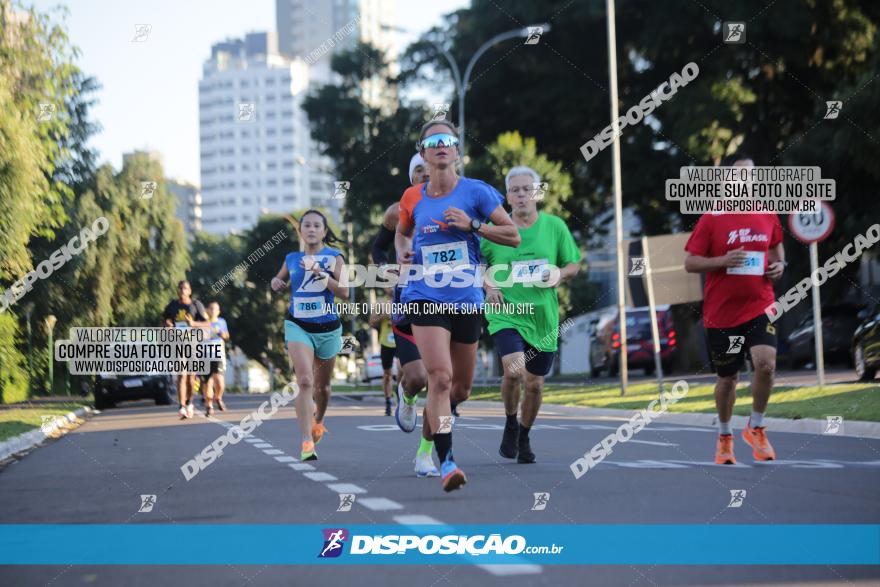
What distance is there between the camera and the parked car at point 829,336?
1284 inches

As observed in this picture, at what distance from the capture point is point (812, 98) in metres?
33.9

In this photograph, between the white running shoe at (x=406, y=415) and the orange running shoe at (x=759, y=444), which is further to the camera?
the white running shoe at (x=406, y=415)

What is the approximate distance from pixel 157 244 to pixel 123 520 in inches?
1455

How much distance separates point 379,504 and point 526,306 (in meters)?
3.41

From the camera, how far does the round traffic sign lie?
18.4 meters

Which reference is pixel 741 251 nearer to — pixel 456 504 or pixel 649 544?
pixel 456 504

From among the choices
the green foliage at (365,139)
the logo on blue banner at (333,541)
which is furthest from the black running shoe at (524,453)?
the green foliage at (365,139)

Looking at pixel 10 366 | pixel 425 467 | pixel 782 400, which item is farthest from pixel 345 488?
pixel 10 366

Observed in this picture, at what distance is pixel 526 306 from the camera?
36.9 feet

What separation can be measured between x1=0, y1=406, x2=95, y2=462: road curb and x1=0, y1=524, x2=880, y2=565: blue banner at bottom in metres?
7.96

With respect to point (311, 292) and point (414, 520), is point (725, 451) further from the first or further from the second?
point (414, 520)

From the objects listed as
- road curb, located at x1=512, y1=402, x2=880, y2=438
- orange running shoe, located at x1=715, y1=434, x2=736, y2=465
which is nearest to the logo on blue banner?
orange running shoe, located at x1=715, y1=434, x2=736, y2=465

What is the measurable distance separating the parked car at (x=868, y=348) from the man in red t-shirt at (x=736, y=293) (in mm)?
10551

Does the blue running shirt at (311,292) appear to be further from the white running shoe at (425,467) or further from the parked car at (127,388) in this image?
the parked car at (127,388)
